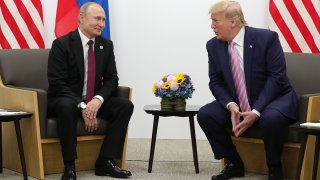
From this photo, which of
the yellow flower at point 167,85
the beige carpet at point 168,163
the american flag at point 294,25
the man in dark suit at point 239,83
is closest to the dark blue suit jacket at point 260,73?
the man in dark suit at point 239,83

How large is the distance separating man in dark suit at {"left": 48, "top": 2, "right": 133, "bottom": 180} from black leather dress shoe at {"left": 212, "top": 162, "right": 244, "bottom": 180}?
669 mm

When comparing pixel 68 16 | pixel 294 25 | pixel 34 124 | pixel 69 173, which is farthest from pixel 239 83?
pixel 68 16

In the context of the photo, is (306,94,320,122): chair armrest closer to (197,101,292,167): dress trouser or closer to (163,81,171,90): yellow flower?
(197,101,292,167): dress trouser

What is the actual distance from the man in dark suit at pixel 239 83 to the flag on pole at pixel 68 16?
1.80 meters

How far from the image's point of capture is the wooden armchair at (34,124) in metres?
4.16

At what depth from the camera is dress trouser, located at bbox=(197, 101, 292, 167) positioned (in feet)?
13.1

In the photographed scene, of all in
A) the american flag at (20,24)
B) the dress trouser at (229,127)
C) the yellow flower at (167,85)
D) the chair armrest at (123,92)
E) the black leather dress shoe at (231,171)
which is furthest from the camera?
the american flag at (20,24)

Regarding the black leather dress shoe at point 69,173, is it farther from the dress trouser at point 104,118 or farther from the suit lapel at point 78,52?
the suit lapel at point 78,52

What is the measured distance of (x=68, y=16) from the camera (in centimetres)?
592

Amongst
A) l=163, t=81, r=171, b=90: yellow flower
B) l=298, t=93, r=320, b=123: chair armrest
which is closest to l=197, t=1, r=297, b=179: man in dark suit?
l=298, t=93, r=320, b=123: chair armrest

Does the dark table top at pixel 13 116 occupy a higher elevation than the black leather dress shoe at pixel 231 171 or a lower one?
higher

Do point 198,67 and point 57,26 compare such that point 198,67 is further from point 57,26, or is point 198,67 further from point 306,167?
point 306,167

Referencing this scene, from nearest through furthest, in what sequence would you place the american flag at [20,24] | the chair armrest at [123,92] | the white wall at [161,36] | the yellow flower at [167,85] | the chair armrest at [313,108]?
the chair armrest at [313,108] < the yellow flower at [167,85] < the chair armrest at [123,92] < the american flag at [20,24] < the white wall at [161,36]

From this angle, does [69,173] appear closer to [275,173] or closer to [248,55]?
[275,173]
